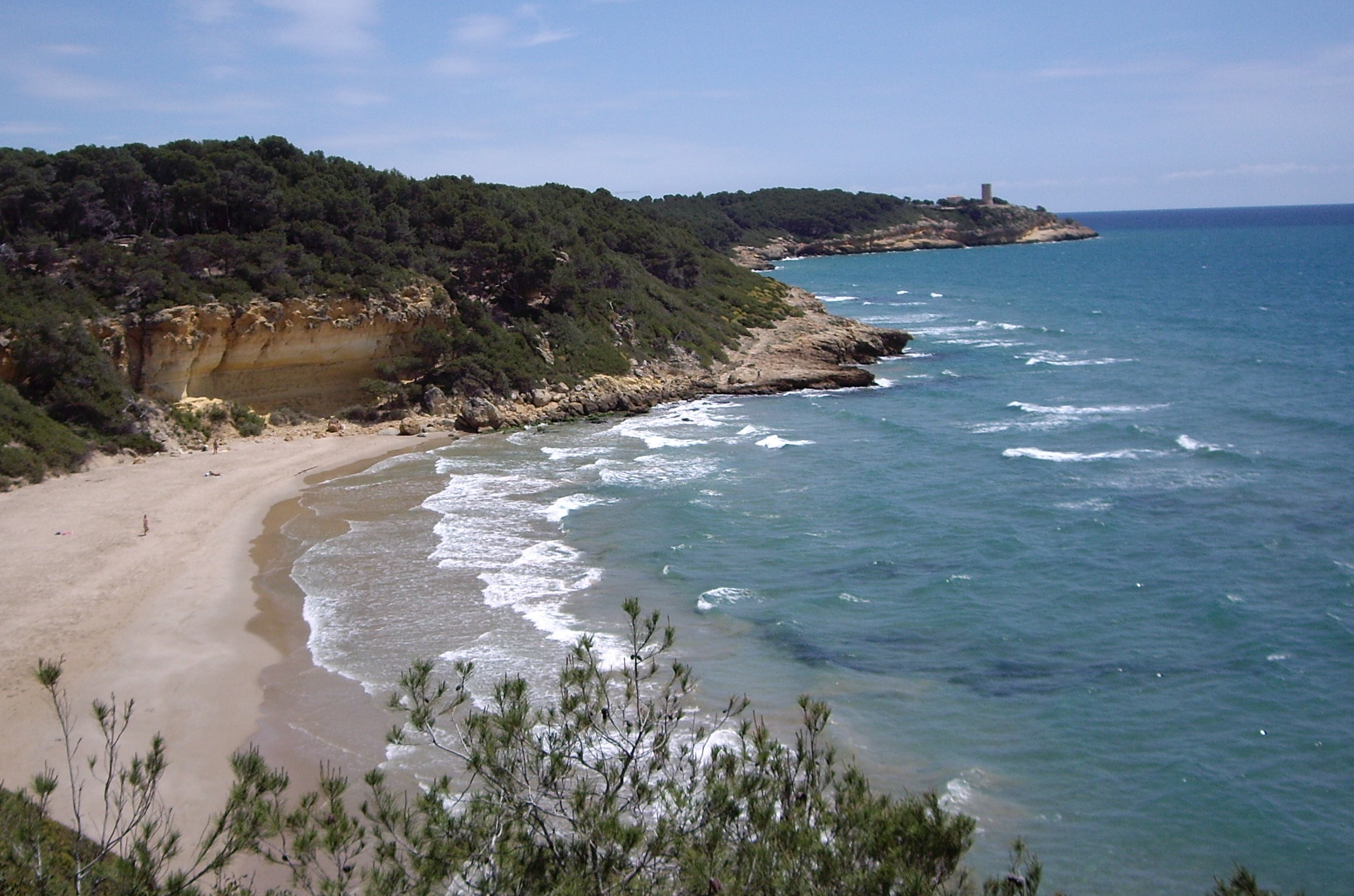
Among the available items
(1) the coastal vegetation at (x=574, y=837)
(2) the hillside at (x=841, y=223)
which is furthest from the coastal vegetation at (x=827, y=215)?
(1) the coastal vegetation at (x=574, y=837)

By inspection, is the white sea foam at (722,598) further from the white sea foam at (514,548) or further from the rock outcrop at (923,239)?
the rock outcrop at (923,239)

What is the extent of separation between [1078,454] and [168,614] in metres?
23.3

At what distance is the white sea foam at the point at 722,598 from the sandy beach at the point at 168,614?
6.29 meters

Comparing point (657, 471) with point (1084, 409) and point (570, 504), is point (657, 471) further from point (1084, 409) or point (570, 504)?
point (1084, 409)

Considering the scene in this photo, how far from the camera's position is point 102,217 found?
Result: 106 feet

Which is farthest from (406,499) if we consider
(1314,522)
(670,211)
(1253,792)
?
(670,211)

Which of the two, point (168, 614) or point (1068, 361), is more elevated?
point (1068, 361)

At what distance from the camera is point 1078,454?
92.9 ft

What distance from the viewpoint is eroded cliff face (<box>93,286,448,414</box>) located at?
29203 millimetres

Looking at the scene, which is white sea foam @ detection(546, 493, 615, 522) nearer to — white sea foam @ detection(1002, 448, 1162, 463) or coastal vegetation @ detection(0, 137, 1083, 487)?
coastal vegetation @ detection(0, 137, 1083, 487)

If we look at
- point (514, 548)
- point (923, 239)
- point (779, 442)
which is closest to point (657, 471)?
point (779, 442)

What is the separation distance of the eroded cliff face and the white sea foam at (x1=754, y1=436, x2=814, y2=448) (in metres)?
13.0

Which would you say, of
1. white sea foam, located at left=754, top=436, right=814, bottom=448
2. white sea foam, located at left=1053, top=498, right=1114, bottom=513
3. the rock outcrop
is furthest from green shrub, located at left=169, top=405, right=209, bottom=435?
the rock outcrop

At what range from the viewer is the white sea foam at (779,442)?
30922 millimetres
